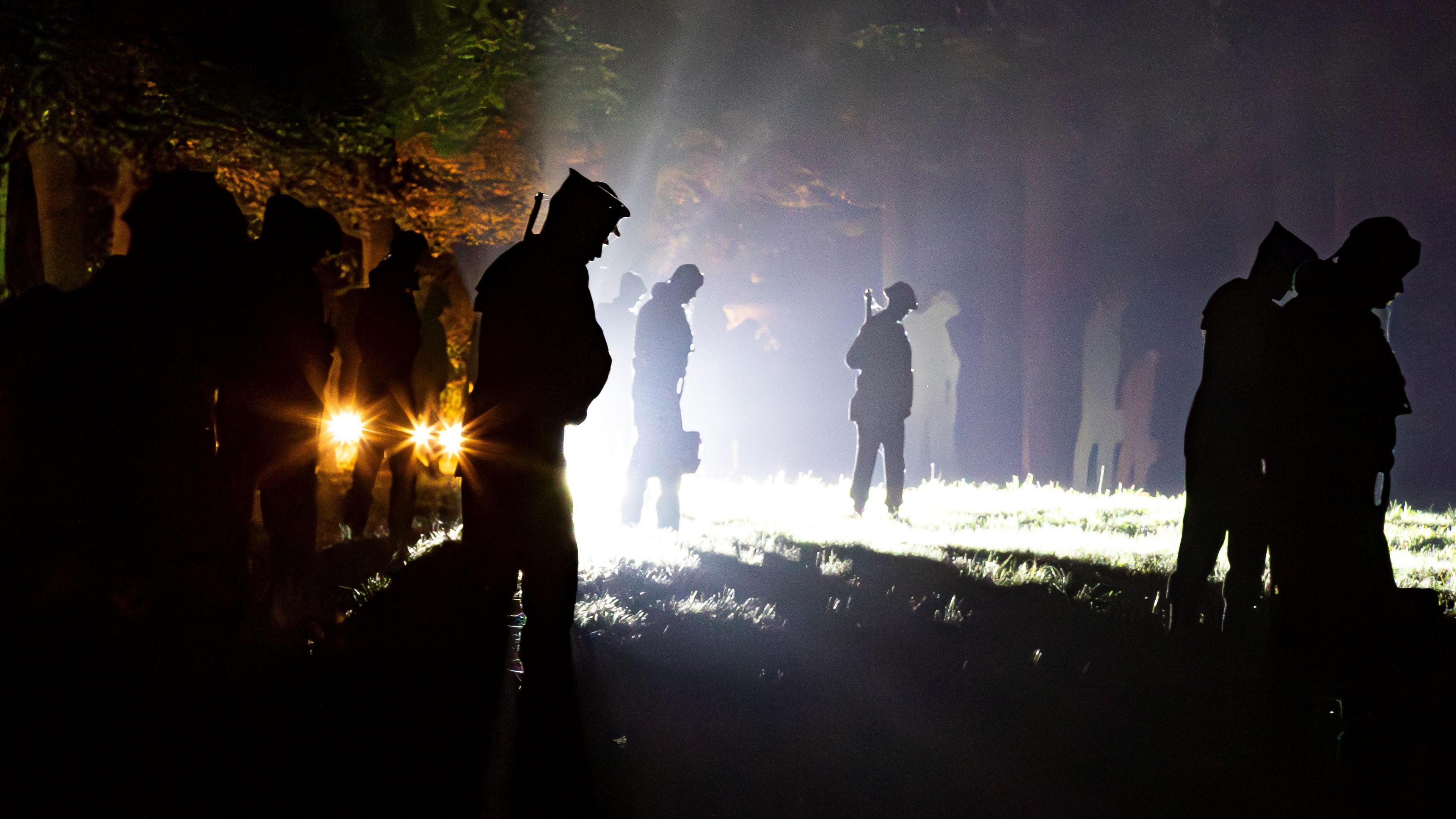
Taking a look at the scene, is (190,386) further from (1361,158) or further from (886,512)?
(1361,158)

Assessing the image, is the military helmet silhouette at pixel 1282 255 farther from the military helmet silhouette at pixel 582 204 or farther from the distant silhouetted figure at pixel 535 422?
the distant silhouetted figure at pixel 535 422

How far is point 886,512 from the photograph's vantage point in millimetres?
10938

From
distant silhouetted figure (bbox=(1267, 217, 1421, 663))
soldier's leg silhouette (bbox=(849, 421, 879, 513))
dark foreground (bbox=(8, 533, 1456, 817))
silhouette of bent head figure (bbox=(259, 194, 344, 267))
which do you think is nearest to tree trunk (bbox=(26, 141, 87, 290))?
silhouette of bent head figure (bbox=(259, 194, 344, 267))

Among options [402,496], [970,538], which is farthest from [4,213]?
[970,538]

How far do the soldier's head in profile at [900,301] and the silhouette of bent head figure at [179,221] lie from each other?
7.81 meters

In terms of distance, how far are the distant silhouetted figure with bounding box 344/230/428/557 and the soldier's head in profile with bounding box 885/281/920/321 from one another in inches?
240

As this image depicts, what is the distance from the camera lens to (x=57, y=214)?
8.20 m

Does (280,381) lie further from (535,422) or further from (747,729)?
(747,729)

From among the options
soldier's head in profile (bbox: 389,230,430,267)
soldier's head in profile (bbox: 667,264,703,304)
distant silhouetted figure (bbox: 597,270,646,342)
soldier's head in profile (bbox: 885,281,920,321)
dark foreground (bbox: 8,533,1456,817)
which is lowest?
dark foreground (bbox: 8,533,1456,817)

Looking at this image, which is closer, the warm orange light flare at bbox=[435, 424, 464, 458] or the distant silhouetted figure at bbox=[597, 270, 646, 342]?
the warm orange light flare at bbox=[435, 424, 464, 458]

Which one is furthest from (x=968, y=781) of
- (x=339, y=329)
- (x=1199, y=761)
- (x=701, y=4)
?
(x=701, y=4)

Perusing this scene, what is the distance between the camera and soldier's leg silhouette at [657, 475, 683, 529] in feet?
27.5

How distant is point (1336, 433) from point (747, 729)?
2978mm

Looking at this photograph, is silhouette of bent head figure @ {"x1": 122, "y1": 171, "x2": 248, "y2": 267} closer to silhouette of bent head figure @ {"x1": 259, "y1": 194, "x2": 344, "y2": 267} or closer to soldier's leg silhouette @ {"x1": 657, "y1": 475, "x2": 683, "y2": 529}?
silhouette of bent head figure @ {"x1": 259, "y1": 194, "x2": 344, "y2": 267}
